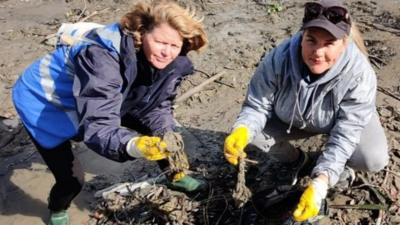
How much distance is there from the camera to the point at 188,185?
3373 mm

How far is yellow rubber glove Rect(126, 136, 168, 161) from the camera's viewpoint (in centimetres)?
253

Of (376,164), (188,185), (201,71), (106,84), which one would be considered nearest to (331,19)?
(376,164)

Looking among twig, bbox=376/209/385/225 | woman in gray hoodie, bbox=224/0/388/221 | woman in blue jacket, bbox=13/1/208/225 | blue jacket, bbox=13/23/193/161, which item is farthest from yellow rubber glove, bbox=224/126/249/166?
twig, bbox=376/209/385/225

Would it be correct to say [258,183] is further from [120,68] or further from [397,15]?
[397,15]

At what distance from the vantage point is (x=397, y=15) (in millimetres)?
5355

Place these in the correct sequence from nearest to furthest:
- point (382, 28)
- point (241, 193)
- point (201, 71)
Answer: point (241, 193) → point (201, 71) → point (382, 28)

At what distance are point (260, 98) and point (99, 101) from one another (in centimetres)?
96

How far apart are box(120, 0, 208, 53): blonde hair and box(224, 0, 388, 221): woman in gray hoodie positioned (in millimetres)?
537

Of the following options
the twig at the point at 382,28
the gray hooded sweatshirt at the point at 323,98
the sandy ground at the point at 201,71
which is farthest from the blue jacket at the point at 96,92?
the twig at the point at 382,28

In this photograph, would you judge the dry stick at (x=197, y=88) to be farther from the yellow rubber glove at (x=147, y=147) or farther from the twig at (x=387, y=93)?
the yellow rubber glove at (x=147, y=147)

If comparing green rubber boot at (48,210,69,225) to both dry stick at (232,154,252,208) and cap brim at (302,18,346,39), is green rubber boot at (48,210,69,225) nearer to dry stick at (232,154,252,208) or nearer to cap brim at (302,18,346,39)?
dry stick at (232,154,252,208)

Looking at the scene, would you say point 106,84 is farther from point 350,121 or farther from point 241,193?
point 350,121

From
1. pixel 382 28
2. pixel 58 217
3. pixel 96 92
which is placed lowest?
pixel 58 217

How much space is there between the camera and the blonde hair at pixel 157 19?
2633 mm
